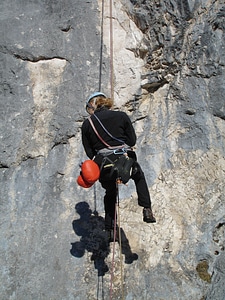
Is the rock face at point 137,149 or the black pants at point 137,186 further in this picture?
the rock face at point 137,149

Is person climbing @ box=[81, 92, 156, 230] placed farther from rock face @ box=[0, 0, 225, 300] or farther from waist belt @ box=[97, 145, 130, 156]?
rock face @ box=[0, 0, 225, 300]

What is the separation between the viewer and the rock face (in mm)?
6105

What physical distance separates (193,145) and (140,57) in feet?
7.18

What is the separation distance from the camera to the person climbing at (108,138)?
5121 millimetres

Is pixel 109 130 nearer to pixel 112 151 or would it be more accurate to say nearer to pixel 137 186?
pixel 112 151

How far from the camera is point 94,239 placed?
657 cm

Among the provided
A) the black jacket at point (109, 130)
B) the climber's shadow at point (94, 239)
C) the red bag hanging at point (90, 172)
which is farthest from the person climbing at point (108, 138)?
the climber's shadow at point (94, 239)

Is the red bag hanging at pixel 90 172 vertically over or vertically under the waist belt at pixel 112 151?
under

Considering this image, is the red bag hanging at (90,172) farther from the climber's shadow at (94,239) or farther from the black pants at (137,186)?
the climber's shadow at (94,239)

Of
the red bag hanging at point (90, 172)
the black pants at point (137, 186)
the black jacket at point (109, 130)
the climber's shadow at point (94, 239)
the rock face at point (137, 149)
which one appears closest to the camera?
the red bag hanging at point (90, 172)

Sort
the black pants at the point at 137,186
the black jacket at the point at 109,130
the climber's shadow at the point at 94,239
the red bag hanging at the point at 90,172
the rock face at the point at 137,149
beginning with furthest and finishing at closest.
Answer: the climber's shadow at the point at 94,239, the rock face at the point at 137,149, the black pants at the point at 137,186, the black jacket at the point at 109,130, the red bag hanging at the point at 90,172

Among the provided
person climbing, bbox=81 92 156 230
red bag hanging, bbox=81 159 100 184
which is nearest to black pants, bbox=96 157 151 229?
person climbing, bbox=81 92 156 230

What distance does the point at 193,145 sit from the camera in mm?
6980

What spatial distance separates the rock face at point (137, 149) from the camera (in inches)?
240
